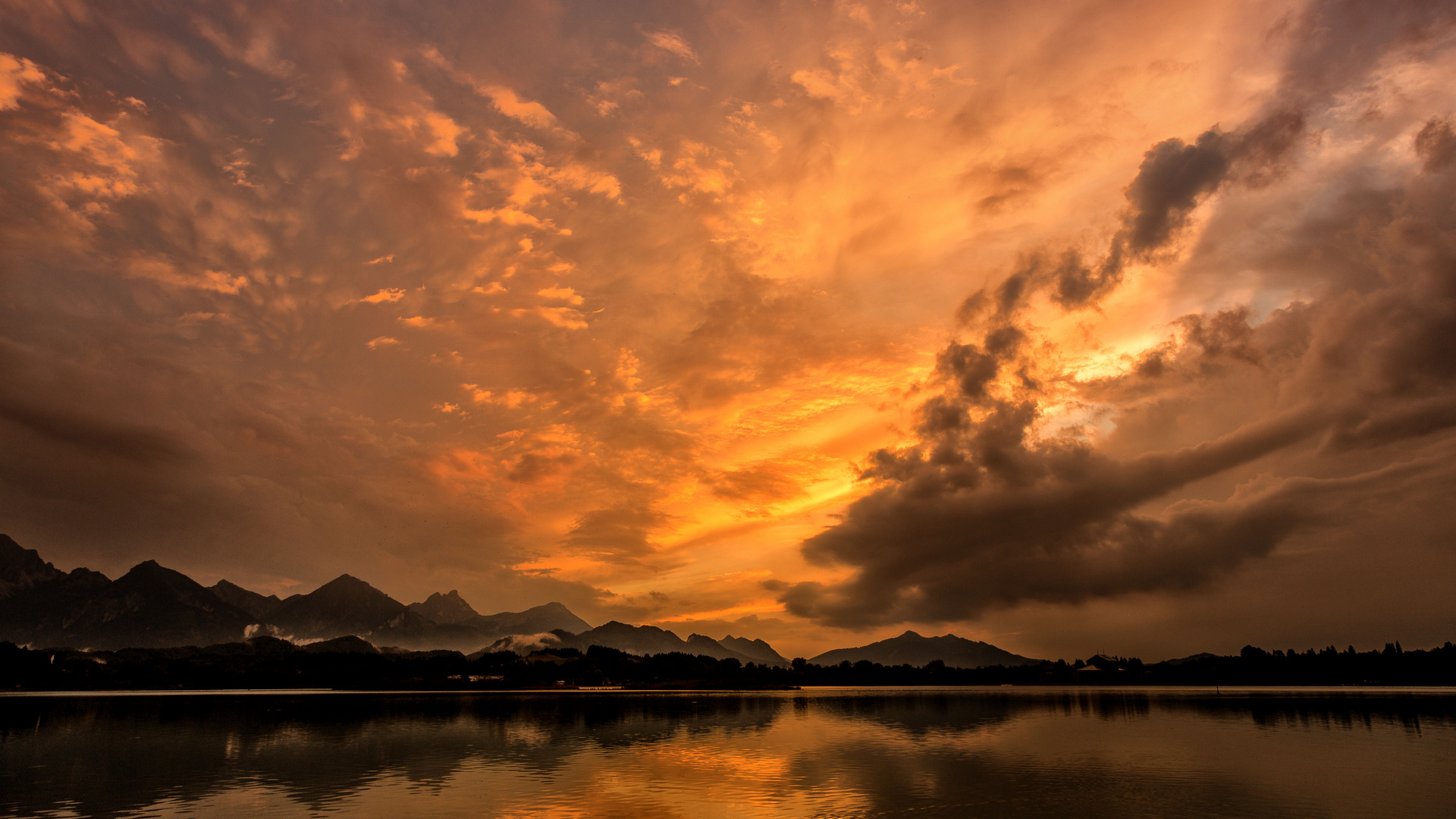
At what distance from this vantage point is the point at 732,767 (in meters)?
68.2

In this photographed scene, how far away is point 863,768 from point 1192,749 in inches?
1598

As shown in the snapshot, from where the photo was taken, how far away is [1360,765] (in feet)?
214

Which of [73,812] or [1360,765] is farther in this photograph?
[1360,765]

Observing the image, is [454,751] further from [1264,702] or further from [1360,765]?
[1264,702]

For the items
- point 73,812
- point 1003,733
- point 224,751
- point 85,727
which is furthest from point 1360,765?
point 85,727

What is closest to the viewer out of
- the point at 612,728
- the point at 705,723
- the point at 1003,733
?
the point at 1003,733

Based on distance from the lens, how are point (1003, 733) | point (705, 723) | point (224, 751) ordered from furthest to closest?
point (705, 723) → point (1003, 733) → point (224, 751)

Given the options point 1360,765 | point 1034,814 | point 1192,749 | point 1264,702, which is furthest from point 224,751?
point 1264,702

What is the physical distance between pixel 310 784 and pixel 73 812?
49.4ft

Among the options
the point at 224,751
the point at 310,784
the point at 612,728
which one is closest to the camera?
the point at 310,784

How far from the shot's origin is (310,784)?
186 ft

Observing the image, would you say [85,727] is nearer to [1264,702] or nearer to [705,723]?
[705,723]

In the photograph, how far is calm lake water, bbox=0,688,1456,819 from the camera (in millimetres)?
47906

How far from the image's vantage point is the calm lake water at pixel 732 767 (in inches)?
1886
